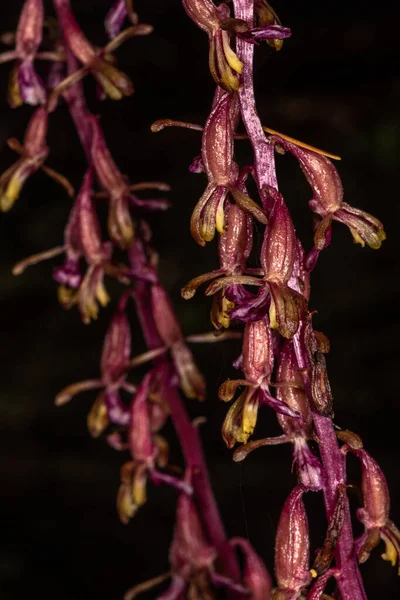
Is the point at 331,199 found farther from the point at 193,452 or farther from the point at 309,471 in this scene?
the point at 193,452

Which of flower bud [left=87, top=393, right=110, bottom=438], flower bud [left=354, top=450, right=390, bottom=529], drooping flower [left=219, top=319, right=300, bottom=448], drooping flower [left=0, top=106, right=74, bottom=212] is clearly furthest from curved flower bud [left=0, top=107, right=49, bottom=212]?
flower bud [left=354, top=450, right=390, bottom=529]

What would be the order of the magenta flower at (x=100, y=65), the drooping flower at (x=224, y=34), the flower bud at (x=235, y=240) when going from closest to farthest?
the drooping flower at (x=224, y=34) → the flower bud at (x=235, y=240) → the magenta flower at (x=100, y=65)

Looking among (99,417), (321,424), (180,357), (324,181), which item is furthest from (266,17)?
(99,417)

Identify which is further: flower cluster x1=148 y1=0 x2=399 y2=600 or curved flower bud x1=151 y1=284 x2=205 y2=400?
curved flower bud x1=151 y1=284 x2=205 y2=400

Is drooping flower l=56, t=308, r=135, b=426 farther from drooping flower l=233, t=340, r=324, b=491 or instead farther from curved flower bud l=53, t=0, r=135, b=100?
drooping flower l=233, t=340, r=324, b=491

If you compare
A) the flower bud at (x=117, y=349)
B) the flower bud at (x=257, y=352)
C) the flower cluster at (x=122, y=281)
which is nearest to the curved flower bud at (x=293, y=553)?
the flower bud at (x=257, y=352)

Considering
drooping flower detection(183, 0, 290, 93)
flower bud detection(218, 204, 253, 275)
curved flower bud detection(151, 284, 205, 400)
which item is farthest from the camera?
curved flower bud detection(151, 284, 205, 400)

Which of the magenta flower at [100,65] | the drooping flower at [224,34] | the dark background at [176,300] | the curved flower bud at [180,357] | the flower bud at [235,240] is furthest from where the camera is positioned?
the dark background at [176,300]

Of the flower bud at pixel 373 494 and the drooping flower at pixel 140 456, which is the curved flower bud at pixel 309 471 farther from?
the drooping flower at pixel 140 456
